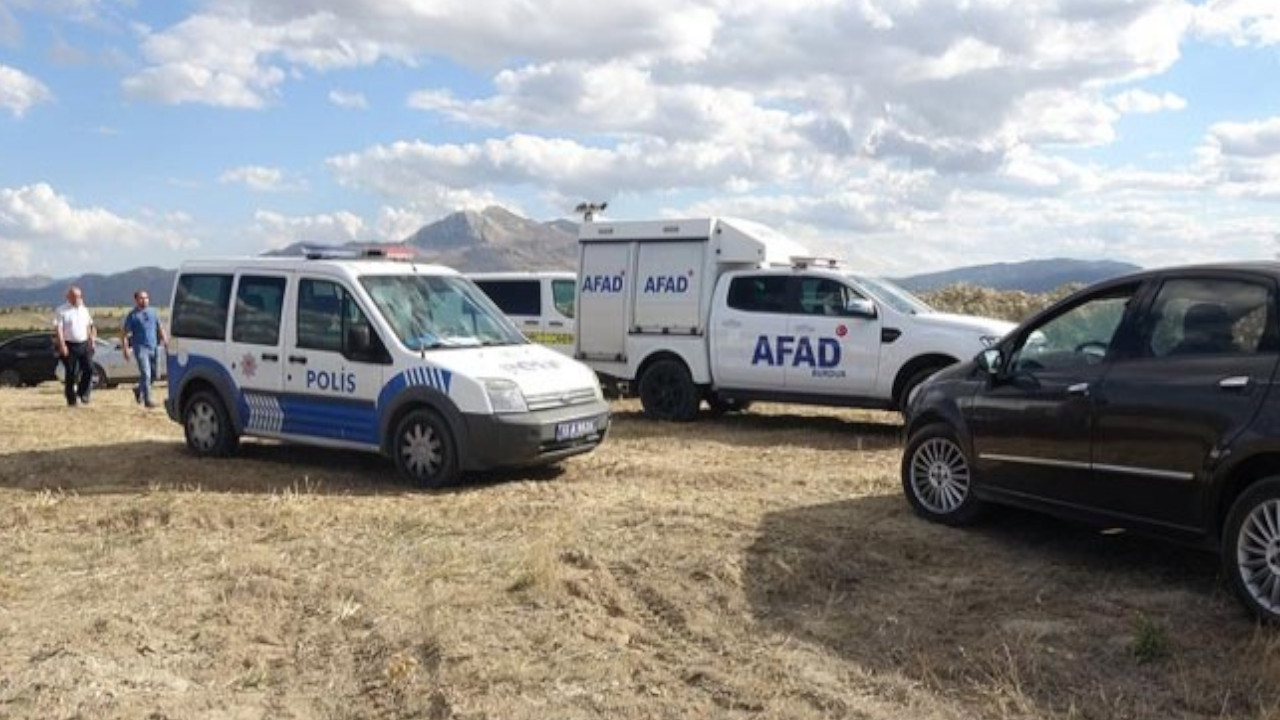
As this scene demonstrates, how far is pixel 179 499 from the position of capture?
28.5 ft

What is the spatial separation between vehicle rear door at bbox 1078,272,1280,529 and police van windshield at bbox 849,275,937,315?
6.21 metres

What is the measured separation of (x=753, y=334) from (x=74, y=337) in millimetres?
9823

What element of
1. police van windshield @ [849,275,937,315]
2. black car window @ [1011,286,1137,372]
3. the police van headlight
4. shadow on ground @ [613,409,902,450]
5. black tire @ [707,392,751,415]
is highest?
police van windshield @ [849,275,937,315]

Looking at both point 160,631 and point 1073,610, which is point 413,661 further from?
point 1073,610

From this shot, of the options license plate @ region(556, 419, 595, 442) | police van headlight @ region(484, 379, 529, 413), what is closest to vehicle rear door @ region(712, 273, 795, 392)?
license plate @ region(556, 419, 595, 442)

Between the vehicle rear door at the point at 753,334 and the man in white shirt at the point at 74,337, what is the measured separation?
29.7 feet

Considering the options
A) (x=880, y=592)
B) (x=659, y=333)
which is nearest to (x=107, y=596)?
(x=880, y=592)

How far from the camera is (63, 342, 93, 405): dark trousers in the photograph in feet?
54.3

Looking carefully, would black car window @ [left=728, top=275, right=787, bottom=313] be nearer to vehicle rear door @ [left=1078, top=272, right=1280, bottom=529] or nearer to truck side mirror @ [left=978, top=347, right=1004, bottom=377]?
truck side mirror @ [left=978, top=347, right=1004, bottom=377]

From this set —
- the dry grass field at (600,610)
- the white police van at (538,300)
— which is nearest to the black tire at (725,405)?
the white police van at (538,300)

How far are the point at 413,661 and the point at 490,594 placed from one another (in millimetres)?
901

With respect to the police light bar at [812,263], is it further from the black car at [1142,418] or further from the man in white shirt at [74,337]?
the man in white shirt at [74,337]

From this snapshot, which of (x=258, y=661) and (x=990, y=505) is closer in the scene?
(x=258, y=661)

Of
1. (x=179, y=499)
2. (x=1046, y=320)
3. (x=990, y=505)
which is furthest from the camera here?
(x=179, y=499)
